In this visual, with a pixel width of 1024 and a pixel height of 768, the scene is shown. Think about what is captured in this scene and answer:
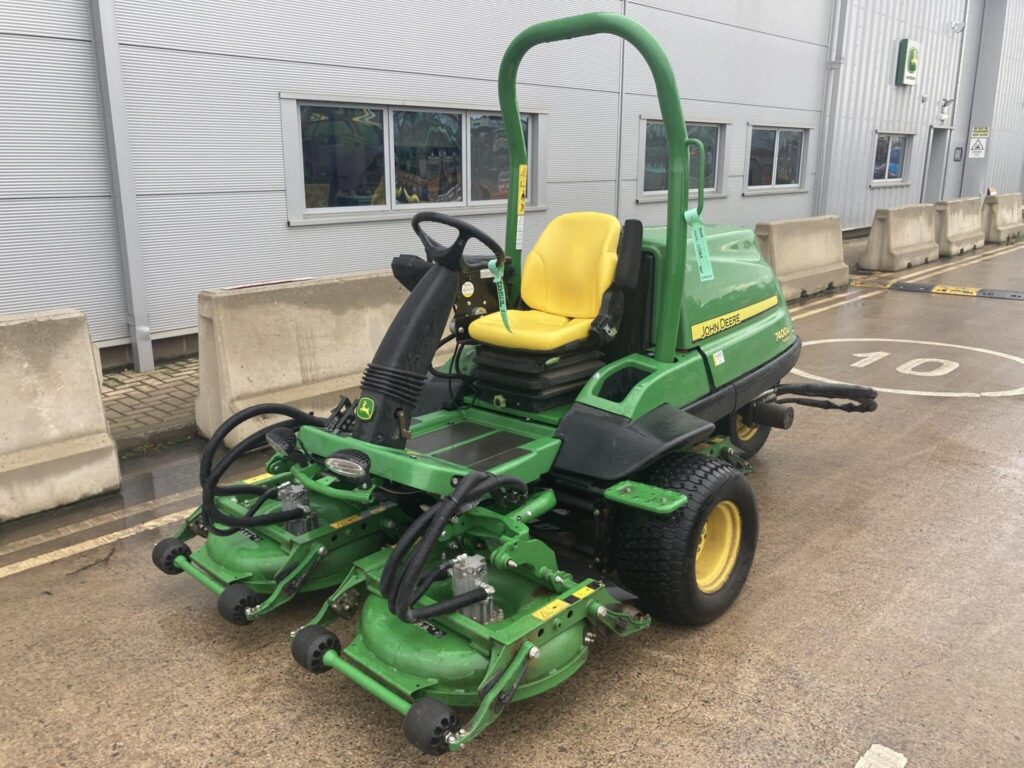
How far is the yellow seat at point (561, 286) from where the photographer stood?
3618 mm

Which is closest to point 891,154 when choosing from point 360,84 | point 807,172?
point 807,172

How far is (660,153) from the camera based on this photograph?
12.3 m

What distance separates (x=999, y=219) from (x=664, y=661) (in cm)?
1745

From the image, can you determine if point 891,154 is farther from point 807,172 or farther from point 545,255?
point 545,255

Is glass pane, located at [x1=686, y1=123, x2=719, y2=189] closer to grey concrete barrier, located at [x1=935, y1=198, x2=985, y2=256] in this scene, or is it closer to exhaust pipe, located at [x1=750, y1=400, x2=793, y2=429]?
grey concrete barrier, located at [x1=935, y1=198, x2=985, y2=256]

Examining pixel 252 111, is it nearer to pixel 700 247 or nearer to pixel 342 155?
pixel 342 155

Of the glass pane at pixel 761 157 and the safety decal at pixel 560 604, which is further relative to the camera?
the glass pane at pixel 761 157

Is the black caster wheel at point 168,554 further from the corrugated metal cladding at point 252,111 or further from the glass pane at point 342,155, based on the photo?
the glass pane at point 342,155

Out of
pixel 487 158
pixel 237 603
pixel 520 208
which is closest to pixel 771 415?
pixel 520 208

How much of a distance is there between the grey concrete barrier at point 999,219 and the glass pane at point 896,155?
6.59 feet

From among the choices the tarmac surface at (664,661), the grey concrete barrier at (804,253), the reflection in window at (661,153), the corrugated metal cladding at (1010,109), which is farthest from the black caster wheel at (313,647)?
the corrugated metal cladding at (1010,109)

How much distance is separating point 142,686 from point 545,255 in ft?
8.41

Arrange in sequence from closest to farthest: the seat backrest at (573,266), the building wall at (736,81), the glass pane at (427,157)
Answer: the seat backrest at (573,266) < the glass pane at (427,157) < the building wall at (736,81)

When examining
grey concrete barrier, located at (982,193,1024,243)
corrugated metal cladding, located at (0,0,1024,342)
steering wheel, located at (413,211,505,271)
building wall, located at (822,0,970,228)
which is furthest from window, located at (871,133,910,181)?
steering wheel, located at (413,211,505,271)
